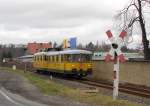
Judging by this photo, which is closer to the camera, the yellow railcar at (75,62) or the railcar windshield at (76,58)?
the yellow railcar at (75,62)

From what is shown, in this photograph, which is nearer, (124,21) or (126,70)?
(126,70)

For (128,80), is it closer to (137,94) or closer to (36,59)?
(137,94)

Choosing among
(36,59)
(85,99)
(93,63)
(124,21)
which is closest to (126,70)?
(93,63)

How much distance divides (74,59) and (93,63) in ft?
13.9

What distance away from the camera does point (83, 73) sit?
43062 mm

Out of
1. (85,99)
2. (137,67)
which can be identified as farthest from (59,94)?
(137,67)

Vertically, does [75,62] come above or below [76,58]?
below

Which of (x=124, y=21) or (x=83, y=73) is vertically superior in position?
(x=124, y=21)

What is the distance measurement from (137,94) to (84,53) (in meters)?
18.3

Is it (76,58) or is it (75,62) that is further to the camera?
(76,58)

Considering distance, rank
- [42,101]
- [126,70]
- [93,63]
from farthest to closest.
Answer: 1. [93,63]
2. [126,70]
3. [42,101]

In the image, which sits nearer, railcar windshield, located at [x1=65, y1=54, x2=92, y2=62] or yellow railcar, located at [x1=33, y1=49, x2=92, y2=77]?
yellow railcar, located at [x1=33, y1=49, x2=92, y2=77]

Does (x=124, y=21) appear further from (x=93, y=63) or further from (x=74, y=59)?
(x=74, y=59)

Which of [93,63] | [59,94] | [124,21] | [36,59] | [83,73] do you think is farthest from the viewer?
[36,59]
